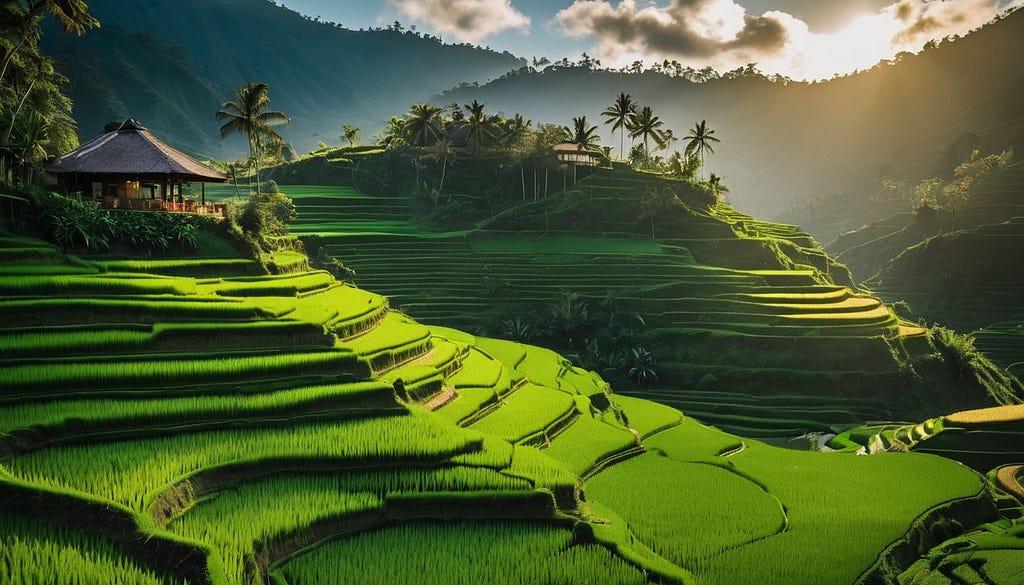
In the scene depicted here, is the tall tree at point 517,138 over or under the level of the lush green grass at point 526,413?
over

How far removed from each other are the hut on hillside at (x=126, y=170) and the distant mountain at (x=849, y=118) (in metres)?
78.0

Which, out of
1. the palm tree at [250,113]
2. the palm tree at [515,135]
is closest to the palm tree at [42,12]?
the palm tree at [250,113]

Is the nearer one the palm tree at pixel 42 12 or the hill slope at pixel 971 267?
the palm tree at pixel 42 12

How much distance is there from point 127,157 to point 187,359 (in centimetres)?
935

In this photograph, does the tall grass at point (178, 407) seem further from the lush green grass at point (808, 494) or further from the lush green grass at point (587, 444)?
the lush green grass at point (808, 494)

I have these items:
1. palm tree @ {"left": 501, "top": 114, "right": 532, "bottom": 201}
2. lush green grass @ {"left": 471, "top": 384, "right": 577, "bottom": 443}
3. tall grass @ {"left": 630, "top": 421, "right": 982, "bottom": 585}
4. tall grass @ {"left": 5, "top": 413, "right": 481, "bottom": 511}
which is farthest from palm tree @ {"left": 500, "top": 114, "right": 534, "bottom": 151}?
tall grass @ {"left": 5, "top": 413, "right": 481, "bottom": 511}

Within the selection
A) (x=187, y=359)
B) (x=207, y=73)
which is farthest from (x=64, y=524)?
(x=207, y=73)

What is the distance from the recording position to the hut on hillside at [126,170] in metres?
16.9

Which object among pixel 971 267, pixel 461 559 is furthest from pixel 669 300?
pixel 971 267

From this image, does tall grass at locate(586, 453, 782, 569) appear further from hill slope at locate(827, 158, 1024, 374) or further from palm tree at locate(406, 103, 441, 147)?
palm tree at locate(406, 103, 441, 147)

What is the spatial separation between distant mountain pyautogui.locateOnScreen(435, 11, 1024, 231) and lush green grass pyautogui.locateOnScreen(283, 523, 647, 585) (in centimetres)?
8283

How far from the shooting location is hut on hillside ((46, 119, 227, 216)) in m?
16.9

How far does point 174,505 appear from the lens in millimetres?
7863

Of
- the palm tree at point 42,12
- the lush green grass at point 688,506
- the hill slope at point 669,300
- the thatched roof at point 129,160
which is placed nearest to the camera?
the lush green grass at point 688,506
